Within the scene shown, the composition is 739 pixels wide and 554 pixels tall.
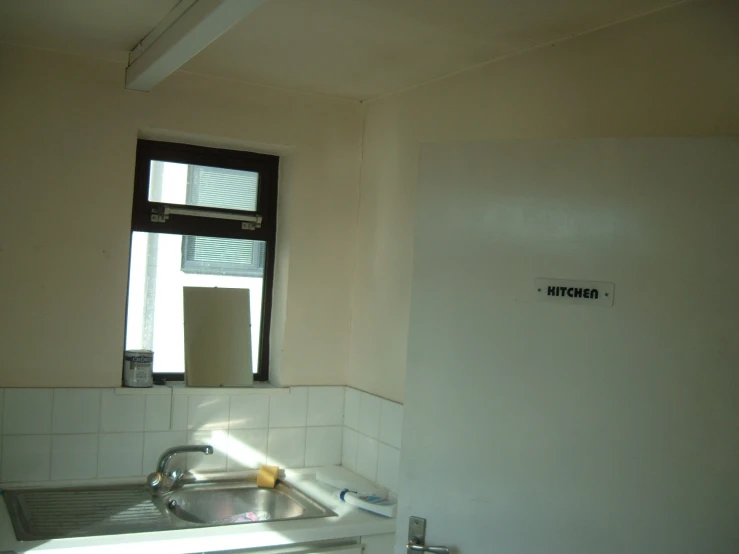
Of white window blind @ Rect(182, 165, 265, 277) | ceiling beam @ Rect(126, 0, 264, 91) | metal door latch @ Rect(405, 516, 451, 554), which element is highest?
ceiling beam @ Rect(126, 0, 264, 91)

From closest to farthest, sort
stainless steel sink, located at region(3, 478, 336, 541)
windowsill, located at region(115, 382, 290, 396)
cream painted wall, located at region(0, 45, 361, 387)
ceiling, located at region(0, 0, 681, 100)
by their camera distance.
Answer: ceiling, located at region(0, 0, 681, 100), stainless steel sink, located at region(3, 478, 336, 541), cream painted wall, located at region(0, 45, 361, 387), windowsill, located at region(115, 382, 290, 396)

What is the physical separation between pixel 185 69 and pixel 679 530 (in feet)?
7.46

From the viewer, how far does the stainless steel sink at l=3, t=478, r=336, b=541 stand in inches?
92.0

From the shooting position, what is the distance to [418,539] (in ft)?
6.61

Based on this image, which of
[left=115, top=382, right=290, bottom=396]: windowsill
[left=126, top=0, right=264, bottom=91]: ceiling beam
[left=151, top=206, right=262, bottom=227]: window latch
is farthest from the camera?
[left=151, top=206, right=262, bottom=227]: window latch

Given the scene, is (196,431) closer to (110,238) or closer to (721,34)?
(110,238)

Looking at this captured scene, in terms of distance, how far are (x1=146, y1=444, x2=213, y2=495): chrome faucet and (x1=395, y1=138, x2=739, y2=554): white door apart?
1.04m

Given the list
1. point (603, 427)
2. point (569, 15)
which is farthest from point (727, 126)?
point (603, 427)

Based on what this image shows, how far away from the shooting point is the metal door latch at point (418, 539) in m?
1.98

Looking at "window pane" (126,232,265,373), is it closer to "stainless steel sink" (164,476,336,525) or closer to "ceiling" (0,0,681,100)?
"stainless steel sink" (164,476,336,525)

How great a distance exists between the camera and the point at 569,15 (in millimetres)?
2053

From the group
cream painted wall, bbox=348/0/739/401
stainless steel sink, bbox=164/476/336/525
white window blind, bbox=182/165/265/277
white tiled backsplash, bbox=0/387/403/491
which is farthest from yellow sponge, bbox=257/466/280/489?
white window blind, bbox=182/165/265/277

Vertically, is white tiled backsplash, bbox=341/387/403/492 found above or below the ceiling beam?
below

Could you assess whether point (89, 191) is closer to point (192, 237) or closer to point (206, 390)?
point (192, 237)
